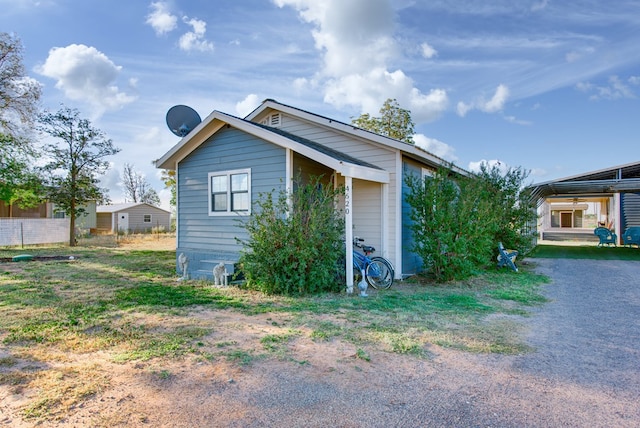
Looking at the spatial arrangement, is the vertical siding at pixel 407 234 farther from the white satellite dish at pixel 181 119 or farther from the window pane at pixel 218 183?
the white satellite dish at pixel 181 119

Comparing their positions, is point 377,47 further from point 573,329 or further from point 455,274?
point 573,329

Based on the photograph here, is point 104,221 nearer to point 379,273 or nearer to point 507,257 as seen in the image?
point 379,273

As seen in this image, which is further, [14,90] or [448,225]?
[14,90]

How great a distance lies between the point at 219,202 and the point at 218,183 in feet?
1.53

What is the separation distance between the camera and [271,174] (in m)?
7.87

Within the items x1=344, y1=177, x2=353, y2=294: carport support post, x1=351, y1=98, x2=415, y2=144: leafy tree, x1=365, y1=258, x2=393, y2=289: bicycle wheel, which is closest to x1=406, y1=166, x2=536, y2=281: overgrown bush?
x1=365, y1=258, x2=393, y2=289: bicycle wheel

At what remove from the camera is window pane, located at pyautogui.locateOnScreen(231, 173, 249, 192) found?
8320 mm

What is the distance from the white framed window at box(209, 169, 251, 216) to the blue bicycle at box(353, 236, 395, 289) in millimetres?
2650

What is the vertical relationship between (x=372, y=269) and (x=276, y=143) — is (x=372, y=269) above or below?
below

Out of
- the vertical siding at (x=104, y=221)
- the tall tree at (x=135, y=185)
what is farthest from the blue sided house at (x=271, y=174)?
the tall tree at (x=135, y=185)

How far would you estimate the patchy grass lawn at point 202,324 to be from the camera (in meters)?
3.52

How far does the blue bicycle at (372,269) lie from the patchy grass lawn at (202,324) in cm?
35

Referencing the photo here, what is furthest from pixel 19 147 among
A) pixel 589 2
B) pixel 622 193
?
pixel 622 193

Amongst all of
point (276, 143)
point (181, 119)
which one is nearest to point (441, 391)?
point (276, 143)
